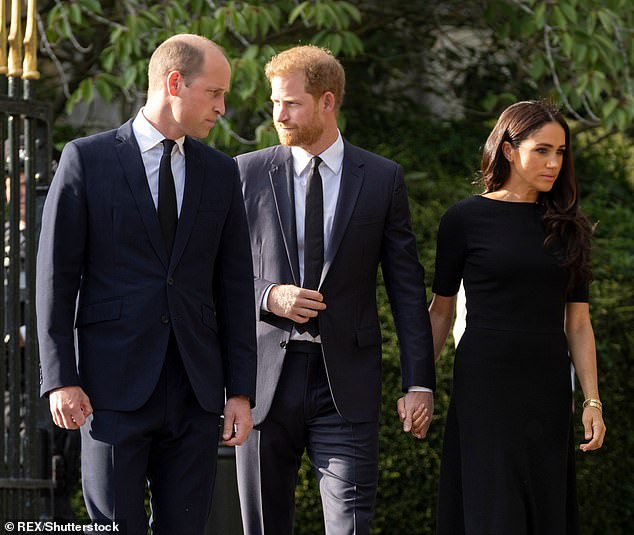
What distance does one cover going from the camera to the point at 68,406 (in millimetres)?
4090

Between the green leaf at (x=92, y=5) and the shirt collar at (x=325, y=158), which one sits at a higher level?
the green leaf at (x=92, y=5)

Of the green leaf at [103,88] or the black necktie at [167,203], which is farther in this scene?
the green leaf at [103,88]

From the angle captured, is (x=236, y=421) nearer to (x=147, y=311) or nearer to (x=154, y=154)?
(x=147, y=311)

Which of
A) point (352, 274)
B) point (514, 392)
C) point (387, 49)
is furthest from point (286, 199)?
point (387, 49)

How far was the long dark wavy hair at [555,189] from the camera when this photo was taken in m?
4.95

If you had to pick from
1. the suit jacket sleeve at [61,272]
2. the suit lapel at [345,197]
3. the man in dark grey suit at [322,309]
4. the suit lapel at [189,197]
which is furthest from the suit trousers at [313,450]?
the suit jacket sleeve at [61,272]

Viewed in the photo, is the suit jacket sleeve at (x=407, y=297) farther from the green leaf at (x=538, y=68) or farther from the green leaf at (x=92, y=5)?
the green leaf at (x=538, y=68)

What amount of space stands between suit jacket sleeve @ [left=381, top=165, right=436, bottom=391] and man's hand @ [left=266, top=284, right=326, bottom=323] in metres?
0.36

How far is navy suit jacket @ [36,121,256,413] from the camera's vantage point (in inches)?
164

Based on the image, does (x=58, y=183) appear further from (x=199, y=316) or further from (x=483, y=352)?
(x=483, y=352)

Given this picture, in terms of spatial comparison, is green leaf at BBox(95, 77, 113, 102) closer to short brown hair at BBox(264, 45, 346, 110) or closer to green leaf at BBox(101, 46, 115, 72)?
green leaf at BBox(101, 46, 115, 72)

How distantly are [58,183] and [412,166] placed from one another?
5767mm

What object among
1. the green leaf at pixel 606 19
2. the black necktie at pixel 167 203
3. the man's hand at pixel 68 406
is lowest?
the man's hand at pixel 68 406

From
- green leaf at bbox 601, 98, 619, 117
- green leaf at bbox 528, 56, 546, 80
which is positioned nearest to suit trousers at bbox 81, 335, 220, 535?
green leaf at bbox 601, 98, 619, 117
